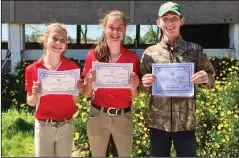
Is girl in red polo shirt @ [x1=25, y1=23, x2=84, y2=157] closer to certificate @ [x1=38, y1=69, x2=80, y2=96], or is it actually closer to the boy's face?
certificate @ [x1=38, y1=69, x2=80, y2=96]

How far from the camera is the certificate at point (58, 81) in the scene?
3.06m

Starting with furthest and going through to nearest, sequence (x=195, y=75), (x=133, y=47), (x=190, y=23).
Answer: (x=190, y=23) → (x=133, y=47) → (x=195, y=75)

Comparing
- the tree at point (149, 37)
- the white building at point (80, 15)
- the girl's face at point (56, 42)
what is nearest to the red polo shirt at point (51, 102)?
the girl's face at point (56, 42)

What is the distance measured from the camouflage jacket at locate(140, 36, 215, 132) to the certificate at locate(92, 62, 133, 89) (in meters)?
0.20

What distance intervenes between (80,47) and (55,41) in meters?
6.94

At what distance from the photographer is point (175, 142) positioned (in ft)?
10.0

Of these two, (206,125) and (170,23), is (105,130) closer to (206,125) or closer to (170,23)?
(170,23)

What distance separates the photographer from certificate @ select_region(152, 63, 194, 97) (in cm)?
302

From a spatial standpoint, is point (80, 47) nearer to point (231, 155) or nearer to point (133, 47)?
point (133, 47)

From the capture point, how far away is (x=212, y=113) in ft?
15.8

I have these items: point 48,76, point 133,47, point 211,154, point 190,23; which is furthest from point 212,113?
point 190,23

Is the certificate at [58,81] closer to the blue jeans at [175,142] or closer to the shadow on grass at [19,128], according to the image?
the blue jeans at [175,142]

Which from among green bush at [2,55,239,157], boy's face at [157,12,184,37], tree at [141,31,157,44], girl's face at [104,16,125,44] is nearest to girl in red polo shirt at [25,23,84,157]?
girl's face at [104,16,125,44]

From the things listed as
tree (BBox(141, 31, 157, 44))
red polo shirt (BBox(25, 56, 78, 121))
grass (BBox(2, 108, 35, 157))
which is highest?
tree (BBox(141, 31, 157, 44))
